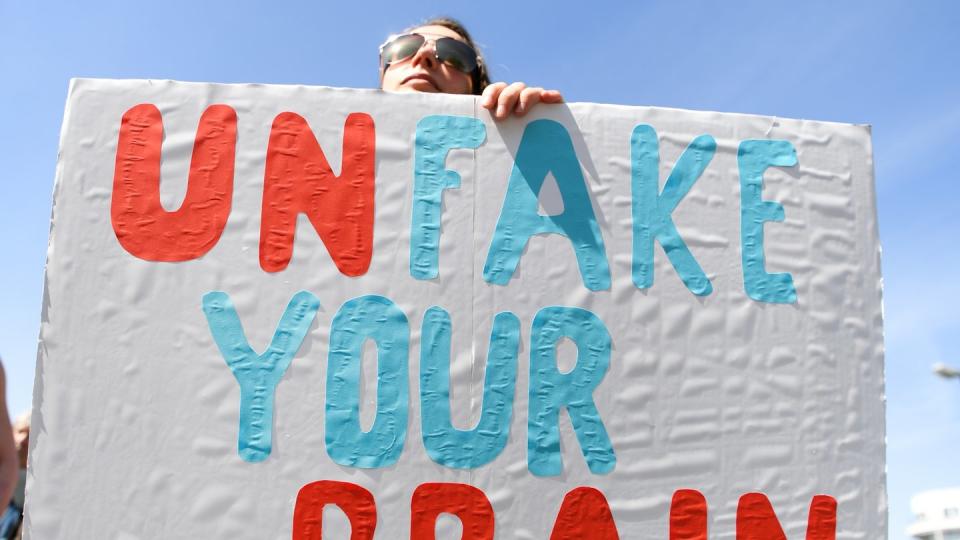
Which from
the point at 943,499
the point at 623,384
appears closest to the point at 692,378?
the point at 623,384

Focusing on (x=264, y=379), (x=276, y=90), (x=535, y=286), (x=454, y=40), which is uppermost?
(x=454, y=40)

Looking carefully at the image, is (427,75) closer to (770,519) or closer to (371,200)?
(371,200)

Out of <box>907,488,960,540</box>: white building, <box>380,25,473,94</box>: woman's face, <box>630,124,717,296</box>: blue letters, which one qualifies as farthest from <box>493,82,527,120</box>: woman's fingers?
<box>907,488,960,540</box>: white building

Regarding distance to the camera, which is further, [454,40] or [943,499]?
[943,499]

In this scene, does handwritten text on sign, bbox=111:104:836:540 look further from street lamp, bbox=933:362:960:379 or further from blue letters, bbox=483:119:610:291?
street lamp, bbox=933:362:960:379

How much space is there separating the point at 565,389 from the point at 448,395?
283 mm

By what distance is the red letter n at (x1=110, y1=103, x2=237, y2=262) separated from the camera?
7.48 feet

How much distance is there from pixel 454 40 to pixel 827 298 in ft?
4.36

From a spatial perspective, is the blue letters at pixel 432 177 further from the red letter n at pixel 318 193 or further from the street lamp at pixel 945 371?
the street lamp at pixel 945 371

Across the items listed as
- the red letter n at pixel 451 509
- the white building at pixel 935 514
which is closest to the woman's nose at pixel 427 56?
the red letter n at pixel 451 509

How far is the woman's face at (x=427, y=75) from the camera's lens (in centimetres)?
285

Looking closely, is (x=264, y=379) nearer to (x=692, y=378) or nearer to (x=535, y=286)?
(x=535, y=286)

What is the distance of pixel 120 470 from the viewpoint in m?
2.14

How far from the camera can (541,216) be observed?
7.80 ft
